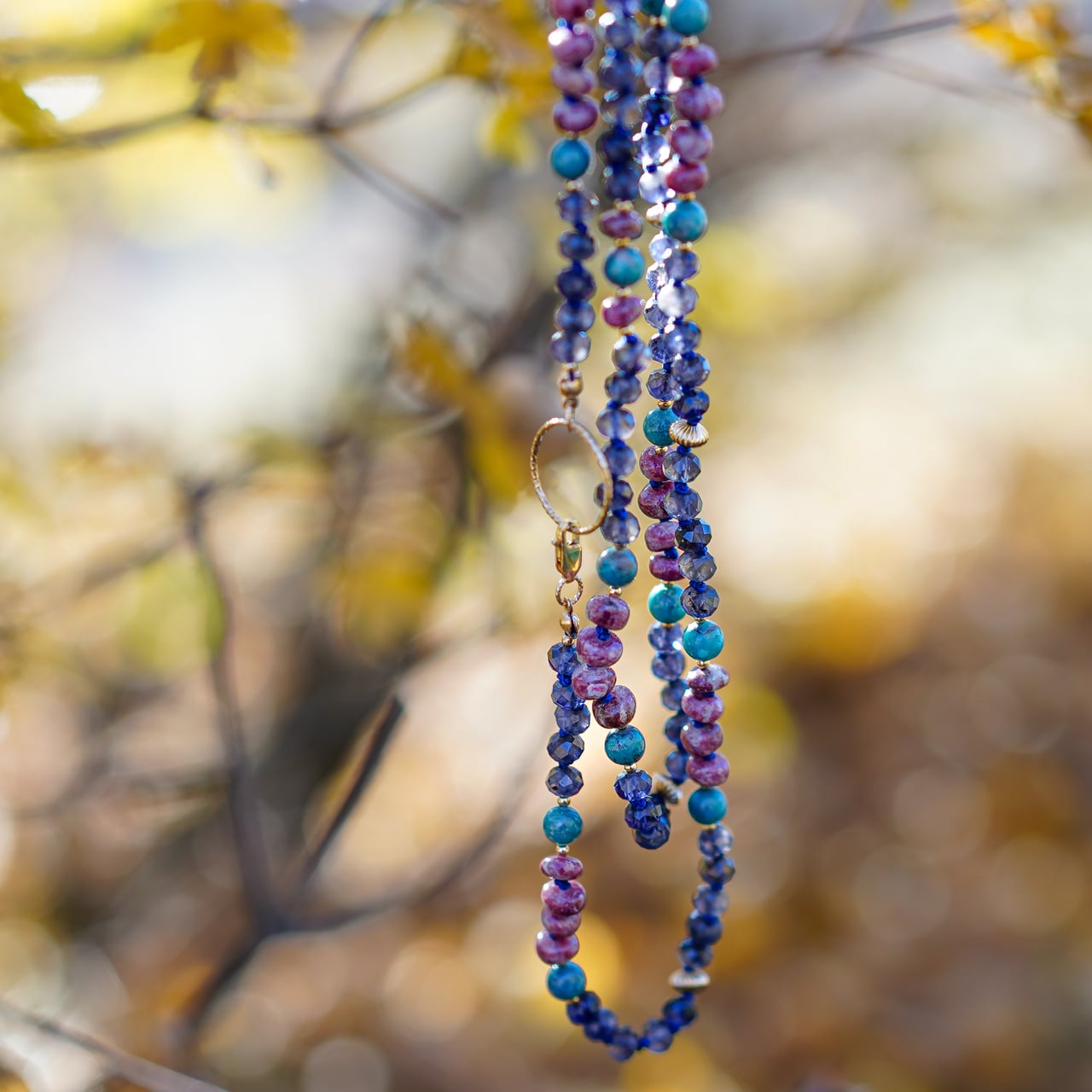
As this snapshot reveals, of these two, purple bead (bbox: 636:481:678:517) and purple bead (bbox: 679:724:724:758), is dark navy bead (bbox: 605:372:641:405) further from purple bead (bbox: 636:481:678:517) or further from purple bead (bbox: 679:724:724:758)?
purple bead (bbox: 679:724:724:758)

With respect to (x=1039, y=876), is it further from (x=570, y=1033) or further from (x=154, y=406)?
(x=154, y=406)

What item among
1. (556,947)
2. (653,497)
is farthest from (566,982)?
(653,497)

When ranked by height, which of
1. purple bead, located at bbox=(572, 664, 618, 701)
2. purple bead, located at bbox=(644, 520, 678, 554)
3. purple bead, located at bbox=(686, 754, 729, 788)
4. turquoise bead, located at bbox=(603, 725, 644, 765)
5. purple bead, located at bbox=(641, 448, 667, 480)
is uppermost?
purple bead, located at bbox=(641, 448, 667, 480)

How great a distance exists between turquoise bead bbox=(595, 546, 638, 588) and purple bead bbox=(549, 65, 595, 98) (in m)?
0.19

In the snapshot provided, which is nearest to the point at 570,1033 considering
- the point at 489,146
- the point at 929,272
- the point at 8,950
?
the point at 8,950

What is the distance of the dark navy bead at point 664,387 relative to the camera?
429 mm

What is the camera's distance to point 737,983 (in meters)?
1.20

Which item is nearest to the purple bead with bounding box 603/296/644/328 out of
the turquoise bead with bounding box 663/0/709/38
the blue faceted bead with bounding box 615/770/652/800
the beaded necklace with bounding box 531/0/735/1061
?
the beaded necklace with bounding box 531/0/735/1061

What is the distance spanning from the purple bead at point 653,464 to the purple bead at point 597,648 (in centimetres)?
7

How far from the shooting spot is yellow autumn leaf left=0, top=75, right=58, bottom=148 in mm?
487

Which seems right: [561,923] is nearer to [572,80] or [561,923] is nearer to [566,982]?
[566,982]

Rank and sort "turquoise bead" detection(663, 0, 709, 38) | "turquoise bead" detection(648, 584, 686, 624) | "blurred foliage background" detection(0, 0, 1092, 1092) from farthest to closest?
"blurred foliage background" detection(0, 0, 1092, 1092) < "turquoise bead" detection(648, 584, 686, 624) < "turquoise bead" detection(663, 0, 709, 38)

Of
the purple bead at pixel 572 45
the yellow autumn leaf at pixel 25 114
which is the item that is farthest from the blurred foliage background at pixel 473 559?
the purple bead at pixel 572 45

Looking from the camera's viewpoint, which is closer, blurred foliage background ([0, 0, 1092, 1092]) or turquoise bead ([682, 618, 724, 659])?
turquoise bead ([682, 618, 724, 659])
